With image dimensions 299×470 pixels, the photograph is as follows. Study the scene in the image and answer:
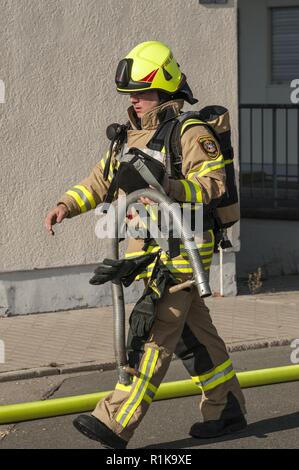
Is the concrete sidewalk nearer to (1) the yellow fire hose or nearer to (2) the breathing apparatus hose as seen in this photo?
(1) the yellow fire hose

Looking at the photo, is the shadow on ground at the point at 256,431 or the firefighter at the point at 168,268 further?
the shadow on ground at the point at 256,431

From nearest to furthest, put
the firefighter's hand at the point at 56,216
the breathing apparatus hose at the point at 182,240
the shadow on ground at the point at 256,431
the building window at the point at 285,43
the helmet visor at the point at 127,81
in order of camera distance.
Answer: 1. the breathing apparatus hose at the point at 182,240
2. the helmet visor at the point at 127,81
3. the firefighter's hand at the point at 56,216
4. the shadow on ground at the point at 256,431
5. the building window at the point at 285,43

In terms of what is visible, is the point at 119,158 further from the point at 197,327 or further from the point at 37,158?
the point at 37,158

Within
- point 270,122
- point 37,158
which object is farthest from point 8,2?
point 270,122

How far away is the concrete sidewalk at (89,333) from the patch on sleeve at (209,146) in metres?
2.84

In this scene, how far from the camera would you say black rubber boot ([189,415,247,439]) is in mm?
6945

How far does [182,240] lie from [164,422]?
1.55m

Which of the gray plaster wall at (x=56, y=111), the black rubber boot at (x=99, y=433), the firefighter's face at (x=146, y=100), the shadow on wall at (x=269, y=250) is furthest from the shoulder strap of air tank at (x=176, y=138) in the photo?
the shadow on wall at (x=269, y=250)

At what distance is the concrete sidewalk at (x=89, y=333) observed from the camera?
8836 millimetres

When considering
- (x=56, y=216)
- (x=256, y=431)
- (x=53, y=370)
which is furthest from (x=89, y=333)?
(x=56, y=216)

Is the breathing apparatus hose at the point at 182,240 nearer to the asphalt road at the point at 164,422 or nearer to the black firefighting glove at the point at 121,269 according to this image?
the black firefighting glove at the point at 121,269

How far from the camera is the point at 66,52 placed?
10.5m

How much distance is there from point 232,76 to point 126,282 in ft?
16.6

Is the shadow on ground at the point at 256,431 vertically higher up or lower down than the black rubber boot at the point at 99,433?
lower down
